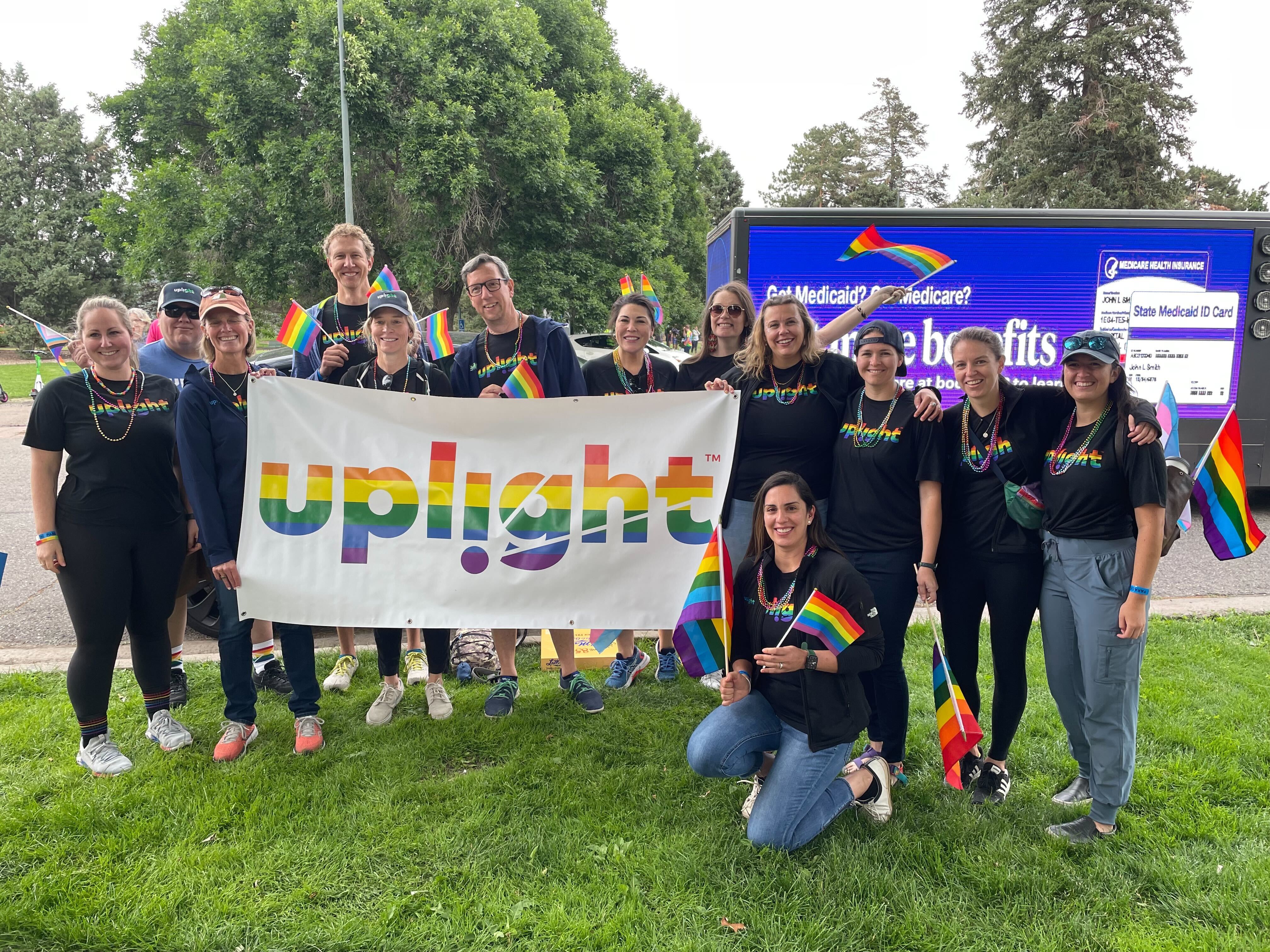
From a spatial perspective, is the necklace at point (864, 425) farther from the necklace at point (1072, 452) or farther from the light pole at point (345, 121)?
Answer: the light pole at point (345, 121)

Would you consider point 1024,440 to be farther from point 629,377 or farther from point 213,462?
point 213,462

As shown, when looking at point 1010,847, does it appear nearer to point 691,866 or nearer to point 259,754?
point 691,866

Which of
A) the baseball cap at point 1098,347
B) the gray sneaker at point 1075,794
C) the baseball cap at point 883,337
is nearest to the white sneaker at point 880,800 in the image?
the gray sneaker at point 1075,794

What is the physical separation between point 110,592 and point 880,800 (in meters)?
3.37

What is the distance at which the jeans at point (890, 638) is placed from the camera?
3146 mm

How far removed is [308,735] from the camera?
365 centimetres

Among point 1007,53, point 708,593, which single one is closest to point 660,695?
point 708,593

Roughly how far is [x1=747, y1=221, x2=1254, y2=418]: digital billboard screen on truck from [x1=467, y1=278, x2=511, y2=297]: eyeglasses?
12.3 feet

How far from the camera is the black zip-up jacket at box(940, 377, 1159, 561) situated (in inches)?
117

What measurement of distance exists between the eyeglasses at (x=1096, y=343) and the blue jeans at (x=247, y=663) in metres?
3.46

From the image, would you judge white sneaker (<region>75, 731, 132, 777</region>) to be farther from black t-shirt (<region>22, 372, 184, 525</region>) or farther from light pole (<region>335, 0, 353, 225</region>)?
light pole (<region>335, 0, 353, 225</region>)

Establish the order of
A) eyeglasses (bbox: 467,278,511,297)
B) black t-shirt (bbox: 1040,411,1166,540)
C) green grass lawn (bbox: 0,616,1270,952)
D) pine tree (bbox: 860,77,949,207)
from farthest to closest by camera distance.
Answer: pine tree (bbox: 860,77,949,207) < eyeglasses (bbox: 467,278,511,297) < black t-shirt (bbox: 1040,411,1166,540) < green grass lawn (bbox: 0,616,1270,952)

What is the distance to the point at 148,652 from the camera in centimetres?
370

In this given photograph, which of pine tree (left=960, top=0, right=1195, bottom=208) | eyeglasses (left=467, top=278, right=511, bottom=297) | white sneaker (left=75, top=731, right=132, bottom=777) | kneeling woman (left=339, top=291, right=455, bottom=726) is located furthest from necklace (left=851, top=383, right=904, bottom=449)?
pine tree (left=960, top=0, right=1195, bottom=208)
